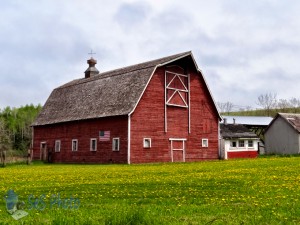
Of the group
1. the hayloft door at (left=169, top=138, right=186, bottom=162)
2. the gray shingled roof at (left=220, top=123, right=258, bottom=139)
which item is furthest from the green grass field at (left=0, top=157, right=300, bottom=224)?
the gray shingled roof at (left=220, top=123, right=258, bottom=139)

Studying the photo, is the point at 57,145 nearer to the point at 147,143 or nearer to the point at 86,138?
the point at 86,138

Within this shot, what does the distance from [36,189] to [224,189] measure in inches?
209

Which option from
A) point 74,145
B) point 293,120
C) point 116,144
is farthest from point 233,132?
point 74,145

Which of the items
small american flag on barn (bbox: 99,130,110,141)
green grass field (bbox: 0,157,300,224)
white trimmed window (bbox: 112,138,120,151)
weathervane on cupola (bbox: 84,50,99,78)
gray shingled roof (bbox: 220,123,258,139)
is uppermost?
weathervane on cupola (bbox: 84,50,99,78)

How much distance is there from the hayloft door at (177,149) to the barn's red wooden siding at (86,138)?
4816 mm

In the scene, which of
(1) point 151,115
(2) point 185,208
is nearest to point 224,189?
(2) point 185,208

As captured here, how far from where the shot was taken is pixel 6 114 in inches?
3789

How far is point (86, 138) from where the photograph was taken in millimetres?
36656

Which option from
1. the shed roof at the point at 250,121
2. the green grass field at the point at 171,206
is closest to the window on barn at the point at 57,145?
the green grass field at the point at 171,206

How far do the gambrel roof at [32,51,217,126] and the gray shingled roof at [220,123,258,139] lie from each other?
566 inches

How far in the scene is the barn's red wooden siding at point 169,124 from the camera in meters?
33.3

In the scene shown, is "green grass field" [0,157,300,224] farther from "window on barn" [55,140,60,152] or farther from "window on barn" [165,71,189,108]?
"window on barn" [55,140,60,152]

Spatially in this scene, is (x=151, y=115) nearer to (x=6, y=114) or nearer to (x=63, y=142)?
(x=63, y=142)

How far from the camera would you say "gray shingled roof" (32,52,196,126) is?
33.8m
